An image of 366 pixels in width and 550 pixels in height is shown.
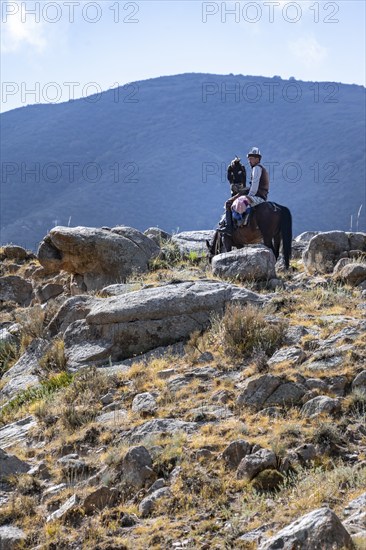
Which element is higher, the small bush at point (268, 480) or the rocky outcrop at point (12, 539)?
the small bush at point (268, 480)

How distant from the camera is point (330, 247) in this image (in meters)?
17.3

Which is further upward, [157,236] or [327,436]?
[157,236]

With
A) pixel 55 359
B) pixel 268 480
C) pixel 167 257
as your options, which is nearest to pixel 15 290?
pixel 167 257

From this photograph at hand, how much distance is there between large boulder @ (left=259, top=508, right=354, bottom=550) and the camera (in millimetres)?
6074

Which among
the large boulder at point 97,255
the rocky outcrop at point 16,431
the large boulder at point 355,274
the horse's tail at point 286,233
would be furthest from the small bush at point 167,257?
the rocky outcrop at point 16,431

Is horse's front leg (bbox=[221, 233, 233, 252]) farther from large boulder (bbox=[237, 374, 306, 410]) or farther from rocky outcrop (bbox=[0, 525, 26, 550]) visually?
rocky outcrop (bbox=[0, 525, 26, 550])

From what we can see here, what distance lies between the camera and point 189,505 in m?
7.81

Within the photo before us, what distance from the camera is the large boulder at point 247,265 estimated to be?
48.8 ft

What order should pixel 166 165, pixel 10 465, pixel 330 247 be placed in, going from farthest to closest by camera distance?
pixel 166 165, pixel 330 247, pixel 10 465

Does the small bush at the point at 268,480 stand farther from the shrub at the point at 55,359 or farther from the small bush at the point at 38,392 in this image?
the shrub at the point at 55,359

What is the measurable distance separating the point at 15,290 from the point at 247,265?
245 inches

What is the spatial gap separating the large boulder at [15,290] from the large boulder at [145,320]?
590 cm

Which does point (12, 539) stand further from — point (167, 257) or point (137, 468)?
point (167, 257)

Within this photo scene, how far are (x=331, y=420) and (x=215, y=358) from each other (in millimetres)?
2794
